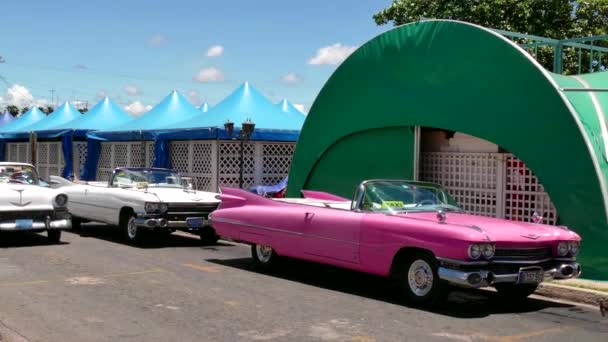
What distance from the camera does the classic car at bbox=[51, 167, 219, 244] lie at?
39.2ft

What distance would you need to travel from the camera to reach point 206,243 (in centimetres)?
1320

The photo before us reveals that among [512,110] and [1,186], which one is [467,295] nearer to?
[512,110]

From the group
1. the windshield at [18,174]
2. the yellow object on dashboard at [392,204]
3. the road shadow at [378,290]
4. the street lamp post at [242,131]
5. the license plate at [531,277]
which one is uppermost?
the street lamp post at [242,131]

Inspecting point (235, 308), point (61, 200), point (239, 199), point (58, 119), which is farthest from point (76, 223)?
point (58, 119)

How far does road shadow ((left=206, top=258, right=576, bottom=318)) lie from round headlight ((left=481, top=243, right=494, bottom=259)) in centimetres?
68

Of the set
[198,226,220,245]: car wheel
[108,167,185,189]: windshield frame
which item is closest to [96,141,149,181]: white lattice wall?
[108,167,185,189]: windshield frame

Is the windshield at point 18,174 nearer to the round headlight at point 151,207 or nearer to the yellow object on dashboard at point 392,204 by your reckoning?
the round headlight at point 151,207

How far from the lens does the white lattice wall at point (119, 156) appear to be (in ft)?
77.1

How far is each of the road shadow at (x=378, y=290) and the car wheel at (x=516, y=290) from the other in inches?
3.3

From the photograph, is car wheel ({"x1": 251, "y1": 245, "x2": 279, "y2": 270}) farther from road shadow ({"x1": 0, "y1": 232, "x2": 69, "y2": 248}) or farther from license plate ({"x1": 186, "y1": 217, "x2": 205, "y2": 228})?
road shadow ({"x1": 0, "y1": 232, "x2": 69, "y2": 248})

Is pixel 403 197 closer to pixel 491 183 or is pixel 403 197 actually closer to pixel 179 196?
pixel 491 183

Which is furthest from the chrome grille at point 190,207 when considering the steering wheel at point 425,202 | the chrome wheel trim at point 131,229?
the steering wheel at point 425,202

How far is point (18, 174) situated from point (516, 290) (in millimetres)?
9456

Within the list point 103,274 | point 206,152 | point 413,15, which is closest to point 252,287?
point 103,274
